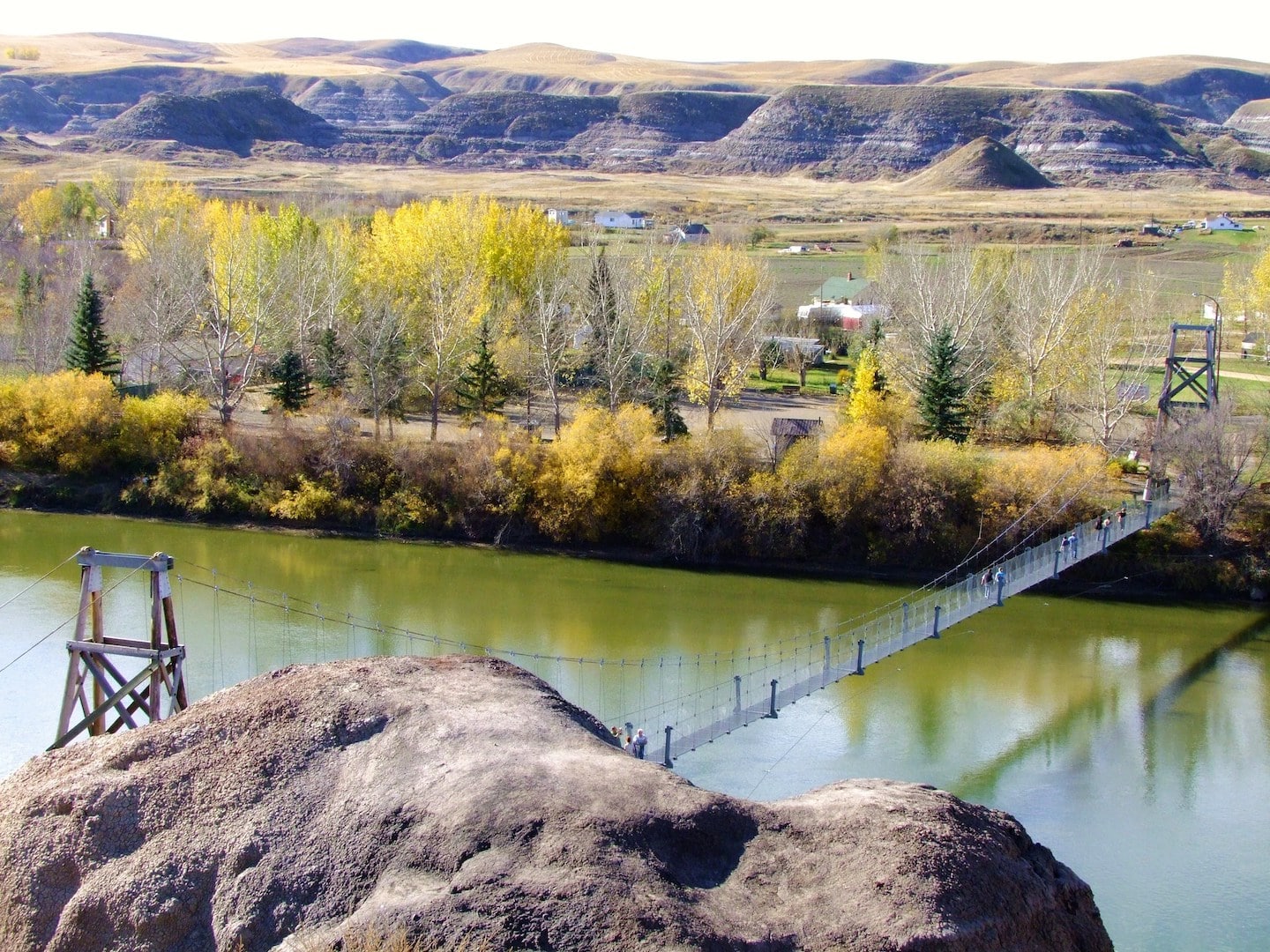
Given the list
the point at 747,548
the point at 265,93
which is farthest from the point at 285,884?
the point at 265,93

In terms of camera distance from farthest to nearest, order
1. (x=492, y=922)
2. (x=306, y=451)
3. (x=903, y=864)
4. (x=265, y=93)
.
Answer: (x=265, y=93) → (x=306, y=451) → (x=903, y=864) → (x=492, y=922)

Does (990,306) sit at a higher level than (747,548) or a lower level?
higher

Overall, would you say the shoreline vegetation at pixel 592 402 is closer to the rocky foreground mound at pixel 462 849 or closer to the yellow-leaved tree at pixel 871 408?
the yellow-leaved tree at pixel 871 408

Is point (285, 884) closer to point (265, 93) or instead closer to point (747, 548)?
point (747, 548)

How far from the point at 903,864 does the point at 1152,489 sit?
20.6 metres

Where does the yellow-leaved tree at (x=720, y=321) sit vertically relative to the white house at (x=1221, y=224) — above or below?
below

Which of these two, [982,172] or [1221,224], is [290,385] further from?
[982,172]

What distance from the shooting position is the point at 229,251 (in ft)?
107

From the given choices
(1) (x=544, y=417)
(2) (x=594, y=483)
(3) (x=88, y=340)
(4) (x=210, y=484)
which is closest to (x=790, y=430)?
(2) (x=594, y=483)

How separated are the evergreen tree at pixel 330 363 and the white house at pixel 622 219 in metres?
31.9

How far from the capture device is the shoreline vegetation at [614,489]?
2745 centimetres

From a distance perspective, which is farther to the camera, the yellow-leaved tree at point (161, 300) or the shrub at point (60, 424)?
the yellow-leaved tree at point (161, 300)

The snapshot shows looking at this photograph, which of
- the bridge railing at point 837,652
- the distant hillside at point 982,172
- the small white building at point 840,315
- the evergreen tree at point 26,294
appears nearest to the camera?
the bridge railing at point 837,652

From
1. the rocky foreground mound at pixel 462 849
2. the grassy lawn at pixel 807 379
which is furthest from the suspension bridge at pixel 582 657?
the grassy lawn at pixel 807 379
